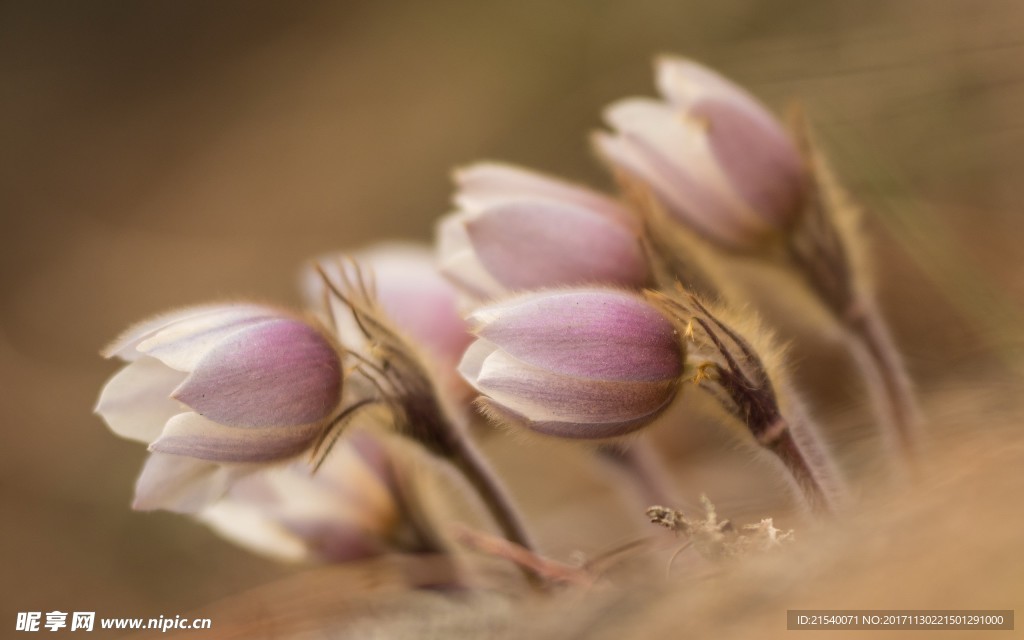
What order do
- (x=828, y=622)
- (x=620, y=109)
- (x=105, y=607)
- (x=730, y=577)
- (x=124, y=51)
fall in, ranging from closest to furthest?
(x=828, y=622)
(x=730, y=577)
(x=620, y=109)
(x=105, y=607)
(x=124, y=51)

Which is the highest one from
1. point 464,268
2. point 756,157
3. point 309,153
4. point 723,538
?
point 309,153

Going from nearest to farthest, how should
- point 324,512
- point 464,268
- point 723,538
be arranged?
point 723,538, point 464,268, point 324,512

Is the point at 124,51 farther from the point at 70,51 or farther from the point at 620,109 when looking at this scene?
the point at 620,109

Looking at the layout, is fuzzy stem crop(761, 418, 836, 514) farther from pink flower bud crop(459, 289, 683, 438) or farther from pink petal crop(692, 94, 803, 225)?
pink petal crop(692, 94, 803, 225)

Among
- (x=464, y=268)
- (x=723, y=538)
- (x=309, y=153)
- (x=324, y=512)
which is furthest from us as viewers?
(x=309, y=153)

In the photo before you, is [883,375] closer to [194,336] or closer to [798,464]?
[798,464]

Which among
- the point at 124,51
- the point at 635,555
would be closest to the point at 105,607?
the point at 635,555

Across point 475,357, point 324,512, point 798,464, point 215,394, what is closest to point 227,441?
point 215,394
